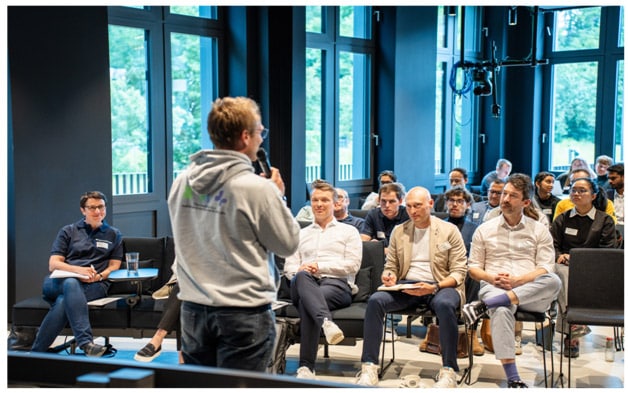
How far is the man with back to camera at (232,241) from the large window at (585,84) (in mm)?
9919

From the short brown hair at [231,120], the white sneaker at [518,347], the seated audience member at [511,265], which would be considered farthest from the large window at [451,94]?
the short brown hair at [231,120]

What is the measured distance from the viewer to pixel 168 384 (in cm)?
162

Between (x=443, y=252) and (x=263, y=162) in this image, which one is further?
(x=443, y=252)

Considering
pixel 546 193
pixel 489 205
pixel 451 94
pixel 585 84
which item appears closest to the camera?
pixel 489 205

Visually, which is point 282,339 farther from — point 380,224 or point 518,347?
point 518,347

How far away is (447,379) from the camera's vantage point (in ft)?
14.0

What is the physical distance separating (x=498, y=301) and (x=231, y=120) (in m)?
2.58

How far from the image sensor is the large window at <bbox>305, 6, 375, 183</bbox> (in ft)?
29.6

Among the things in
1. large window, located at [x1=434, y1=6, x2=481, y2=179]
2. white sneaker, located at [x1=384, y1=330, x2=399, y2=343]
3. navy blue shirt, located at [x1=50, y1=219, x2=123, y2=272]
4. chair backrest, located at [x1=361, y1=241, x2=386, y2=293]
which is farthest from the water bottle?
large window, located at [x1=434, y1=6, x2=481, y2=179]

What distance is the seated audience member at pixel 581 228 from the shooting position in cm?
520

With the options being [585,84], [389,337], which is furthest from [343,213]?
[585,84]

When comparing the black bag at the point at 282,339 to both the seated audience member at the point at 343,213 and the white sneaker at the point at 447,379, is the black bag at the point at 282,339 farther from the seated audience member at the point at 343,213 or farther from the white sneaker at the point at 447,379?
the seated audience member at the point at 343,213

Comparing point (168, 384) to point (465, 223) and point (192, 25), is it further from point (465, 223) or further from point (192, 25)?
point (192, 25)

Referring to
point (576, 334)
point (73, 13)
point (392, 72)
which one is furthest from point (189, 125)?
point (576, 334)
